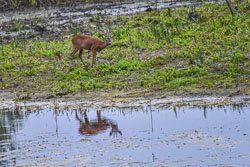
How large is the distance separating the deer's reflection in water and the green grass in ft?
8.29

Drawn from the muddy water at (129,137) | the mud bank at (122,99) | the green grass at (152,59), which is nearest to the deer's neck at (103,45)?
the green grass at (152,59)

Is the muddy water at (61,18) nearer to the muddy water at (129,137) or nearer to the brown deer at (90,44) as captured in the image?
the brown deer at (90,44)

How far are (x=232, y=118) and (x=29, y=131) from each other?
3.55 meters

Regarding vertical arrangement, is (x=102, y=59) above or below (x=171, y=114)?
above

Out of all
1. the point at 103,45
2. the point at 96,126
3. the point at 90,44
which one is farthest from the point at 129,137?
the point at 90,44

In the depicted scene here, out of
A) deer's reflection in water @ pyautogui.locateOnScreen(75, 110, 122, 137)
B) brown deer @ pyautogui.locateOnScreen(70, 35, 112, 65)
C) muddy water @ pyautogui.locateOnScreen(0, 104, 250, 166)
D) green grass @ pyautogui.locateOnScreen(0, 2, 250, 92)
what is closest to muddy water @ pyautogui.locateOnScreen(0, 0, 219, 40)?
green grass @ pyautogui.locateOnScreen(0, 2, 250, 92)

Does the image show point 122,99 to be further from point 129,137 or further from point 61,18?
point 61,18

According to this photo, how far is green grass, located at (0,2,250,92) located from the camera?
539 inches

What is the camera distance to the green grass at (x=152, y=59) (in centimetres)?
1368

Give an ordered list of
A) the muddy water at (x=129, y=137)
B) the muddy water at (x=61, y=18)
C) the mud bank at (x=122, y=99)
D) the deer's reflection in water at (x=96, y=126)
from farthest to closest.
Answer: the muddy water at (x=61, y=18) < the mud bank at (x=122, y=99) < the deer's reflection in water at (x=96, y=126) < the muddy water at (x=129, y=137)

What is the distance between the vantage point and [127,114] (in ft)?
37.1

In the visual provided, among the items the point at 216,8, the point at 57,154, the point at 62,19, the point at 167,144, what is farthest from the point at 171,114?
the point at 62,19

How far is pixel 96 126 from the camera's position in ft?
34.6

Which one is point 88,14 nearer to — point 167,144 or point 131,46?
point 131,46
